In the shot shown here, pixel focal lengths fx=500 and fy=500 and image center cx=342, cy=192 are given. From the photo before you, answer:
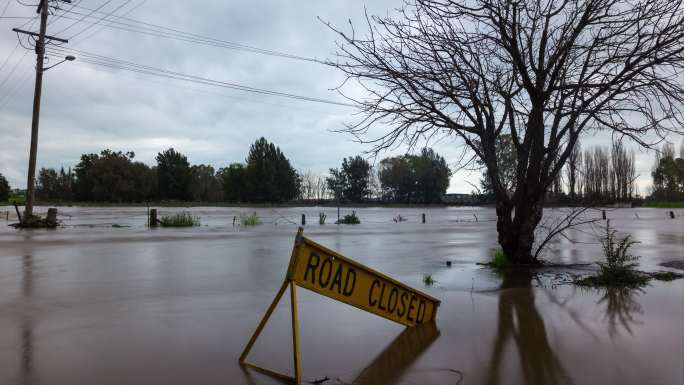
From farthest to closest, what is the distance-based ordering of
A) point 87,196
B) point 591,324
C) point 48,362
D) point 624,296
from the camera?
point 87,196 < point 624,296 < point 591,324 < point 48,362

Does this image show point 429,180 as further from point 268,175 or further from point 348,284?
point 348,284

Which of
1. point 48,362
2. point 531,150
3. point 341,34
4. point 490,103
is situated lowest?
point 48,362

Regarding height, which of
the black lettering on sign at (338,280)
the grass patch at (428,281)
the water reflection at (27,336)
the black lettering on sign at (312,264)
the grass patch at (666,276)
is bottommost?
the water reflection at (27,336)

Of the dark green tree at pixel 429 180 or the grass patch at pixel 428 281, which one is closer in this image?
the grass patch at pixel 428 281

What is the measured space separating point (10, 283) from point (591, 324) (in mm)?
8722

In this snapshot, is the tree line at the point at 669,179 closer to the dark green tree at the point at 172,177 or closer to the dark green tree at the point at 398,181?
the dark green tree at the point at 398,181

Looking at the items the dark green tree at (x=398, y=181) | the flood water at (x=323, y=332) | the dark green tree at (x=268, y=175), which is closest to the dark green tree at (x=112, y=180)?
the dark green tree at (x=268, y=175)

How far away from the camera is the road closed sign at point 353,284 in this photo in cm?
403

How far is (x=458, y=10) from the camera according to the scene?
8.31 metres

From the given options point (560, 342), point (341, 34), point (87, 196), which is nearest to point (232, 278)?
point (341, 34)

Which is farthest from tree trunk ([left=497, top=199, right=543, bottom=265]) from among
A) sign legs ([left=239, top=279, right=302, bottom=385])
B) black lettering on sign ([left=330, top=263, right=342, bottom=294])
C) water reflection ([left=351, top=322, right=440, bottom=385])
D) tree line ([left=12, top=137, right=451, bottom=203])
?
tree line ([left=12, top=137, right=451, bottom=203])

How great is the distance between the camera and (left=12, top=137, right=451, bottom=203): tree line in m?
97.6

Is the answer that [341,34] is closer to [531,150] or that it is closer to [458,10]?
[458,10]

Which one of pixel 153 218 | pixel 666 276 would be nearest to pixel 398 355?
pixel 666 276
